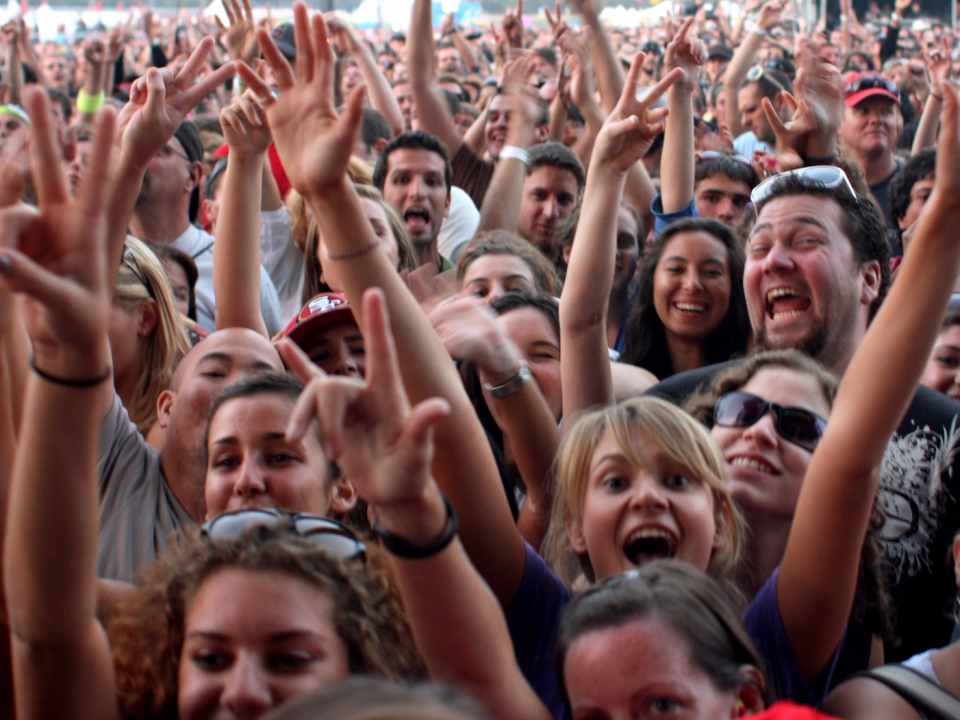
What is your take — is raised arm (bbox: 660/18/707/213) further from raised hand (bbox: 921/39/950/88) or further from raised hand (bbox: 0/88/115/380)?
raised hand (bbox: 0/88/115/380)

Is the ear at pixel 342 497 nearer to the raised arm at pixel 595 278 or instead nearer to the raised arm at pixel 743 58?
the raised arm at pixel 595 278

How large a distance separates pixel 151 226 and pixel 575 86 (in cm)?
213

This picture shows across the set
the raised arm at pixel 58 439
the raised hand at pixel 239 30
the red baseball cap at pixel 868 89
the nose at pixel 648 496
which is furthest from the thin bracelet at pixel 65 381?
the red baseball cap at pixel 868 89

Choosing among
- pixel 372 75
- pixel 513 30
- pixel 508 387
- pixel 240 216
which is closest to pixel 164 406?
pixel 240 216

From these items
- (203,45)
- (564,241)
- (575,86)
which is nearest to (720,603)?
(203,45)

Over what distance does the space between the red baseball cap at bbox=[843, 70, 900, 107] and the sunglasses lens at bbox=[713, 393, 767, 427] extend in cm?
361

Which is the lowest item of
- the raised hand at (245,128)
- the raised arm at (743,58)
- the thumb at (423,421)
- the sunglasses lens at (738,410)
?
the sunglasses lens at (738,410)

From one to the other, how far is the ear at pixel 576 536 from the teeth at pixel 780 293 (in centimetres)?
101

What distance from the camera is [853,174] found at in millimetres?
A: 3396

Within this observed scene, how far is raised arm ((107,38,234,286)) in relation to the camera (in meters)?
2.10

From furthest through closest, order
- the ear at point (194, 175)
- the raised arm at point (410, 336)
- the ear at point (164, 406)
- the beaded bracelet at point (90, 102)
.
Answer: the beaded bracelet at point (90, 102) → the ear at point (194, 175) → the ear at point (164, 406) → the raised arm at point (410, 336)

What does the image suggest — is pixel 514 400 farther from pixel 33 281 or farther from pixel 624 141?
pixel 33 281

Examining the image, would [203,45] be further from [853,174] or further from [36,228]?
[853,174]

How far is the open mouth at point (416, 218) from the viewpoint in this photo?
4.26 metres
